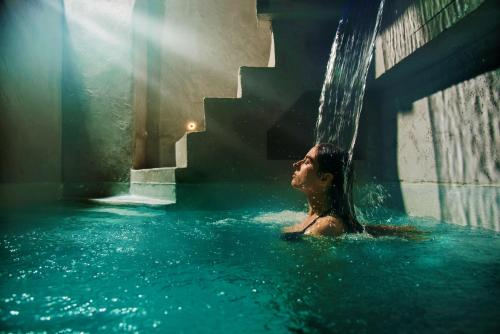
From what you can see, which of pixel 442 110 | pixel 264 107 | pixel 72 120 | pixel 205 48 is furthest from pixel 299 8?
pixel 72 120

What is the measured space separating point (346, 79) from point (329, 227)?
10.5 feet

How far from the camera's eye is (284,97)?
5223mm

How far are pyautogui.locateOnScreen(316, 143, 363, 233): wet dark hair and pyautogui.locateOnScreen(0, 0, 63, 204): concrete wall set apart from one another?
5.57m

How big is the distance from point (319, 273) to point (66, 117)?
644cm

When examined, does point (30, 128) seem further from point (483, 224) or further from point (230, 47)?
point (483, 224)

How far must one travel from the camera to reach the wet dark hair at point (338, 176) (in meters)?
2.64

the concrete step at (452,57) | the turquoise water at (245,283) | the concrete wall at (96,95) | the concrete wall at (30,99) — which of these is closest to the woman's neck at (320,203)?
the turquoise water at (245,283)

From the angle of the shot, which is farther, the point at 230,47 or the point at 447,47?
the point at 230,47

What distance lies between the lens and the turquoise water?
1.23m

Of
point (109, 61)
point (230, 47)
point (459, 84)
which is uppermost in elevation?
point (230, 47)

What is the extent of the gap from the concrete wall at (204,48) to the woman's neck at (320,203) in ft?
16.4

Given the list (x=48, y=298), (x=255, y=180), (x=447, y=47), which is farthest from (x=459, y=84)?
(x=48, y=298)

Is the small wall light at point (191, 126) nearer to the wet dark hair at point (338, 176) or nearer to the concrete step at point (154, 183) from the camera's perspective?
the concrete step at point (154, 183)

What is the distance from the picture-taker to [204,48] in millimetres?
7426
